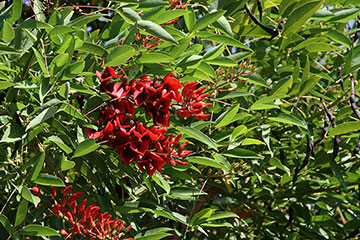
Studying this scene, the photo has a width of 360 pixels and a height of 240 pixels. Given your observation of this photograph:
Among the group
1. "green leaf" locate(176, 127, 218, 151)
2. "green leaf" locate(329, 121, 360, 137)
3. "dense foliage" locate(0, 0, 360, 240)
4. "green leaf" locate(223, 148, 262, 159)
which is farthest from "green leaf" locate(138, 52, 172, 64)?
"green leaf" locate(329, 121, 360, 137)

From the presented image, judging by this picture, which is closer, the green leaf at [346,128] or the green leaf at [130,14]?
the green leaf at [130,14]

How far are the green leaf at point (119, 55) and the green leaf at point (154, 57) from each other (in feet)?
0.27

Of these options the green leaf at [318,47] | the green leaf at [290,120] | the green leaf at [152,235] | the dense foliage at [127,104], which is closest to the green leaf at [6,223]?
the dense foliage at [127,104]

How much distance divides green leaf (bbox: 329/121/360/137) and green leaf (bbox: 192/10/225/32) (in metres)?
0.45

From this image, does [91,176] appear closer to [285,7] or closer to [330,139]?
[285,7]

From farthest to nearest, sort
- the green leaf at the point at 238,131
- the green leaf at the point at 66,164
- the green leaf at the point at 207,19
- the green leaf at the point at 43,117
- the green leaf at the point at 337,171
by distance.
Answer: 1. the green leaf at the point at 337,171
2. the green leaf at the point at 238,131
3. the green leaf at the point at 207,19
4. the green leaf at the point at 66,164
5. the green leaf at the point at 43,117

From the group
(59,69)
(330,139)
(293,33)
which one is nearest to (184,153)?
(59,69)

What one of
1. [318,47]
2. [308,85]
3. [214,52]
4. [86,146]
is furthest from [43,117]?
[318,47]

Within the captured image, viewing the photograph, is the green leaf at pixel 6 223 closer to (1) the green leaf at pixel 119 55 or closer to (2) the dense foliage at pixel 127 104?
(2) the dense foliage at pixel 127 104

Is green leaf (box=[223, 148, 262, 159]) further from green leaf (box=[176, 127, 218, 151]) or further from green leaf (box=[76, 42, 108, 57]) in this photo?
green leaf (box=[76, 42, 108, 57])

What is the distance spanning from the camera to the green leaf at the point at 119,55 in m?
0.97

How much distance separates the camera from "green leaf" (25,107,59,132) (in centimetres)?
93

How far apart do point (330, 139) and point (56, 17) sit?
1.00 meters

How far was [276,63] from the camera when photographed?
166 centimetres
